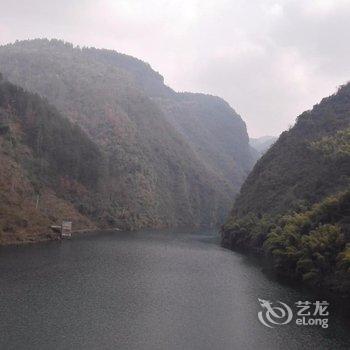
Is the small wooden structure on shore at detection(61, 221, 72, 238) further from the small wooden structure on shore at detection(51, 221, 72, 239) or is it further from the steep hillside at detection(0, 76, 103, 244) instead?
the steep hillside at detection(0, 76, 103, 244)

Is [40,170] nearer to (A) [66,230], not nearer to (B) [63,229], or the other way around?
(A) [66,230]

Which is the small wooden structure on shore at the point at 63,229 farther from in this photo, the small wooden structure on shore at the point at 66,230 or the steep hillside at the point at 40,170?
the steep hillside at the point at 40,170

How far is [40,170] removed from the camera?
133m

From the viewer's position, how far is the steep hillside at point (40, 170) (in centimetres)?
10038

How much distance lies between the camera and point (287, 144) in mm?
132125

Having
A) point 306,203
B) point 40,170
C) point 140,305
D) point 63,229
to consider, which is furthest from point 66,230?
point 140,305

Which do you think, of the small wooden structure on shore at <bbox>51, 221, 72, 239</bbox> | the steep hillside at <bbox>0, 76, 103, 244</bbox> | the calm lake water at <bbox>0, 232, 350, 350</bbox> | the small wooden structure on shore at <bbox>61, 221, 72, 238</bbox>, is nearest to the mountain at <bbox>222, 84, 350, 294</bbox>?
the calm lake water at <bbox>0, 232, 350, 350</bbox>

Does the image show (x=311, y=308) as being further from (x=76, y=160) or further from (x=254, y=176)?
(x=76, y=160)

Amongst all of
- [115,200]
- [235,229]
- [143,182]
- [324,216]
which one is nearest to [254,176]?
[235,229]

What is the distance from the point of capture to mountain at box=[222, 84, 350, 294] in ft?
198

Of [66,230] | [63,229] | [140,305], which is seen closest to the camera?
[140,305]

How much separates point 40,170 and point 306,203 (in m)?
75.5

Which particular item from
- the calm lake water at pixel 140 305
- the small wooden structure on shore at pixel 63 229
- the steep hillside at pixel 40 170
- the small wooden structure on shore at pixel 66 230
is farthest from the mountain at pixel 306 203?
the steep hillside at pixel 40 170

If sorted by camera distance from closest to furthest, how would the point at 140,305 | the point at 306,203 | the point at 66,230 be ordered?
the point at 140,305
the point at 306,203
the point at 66,230
